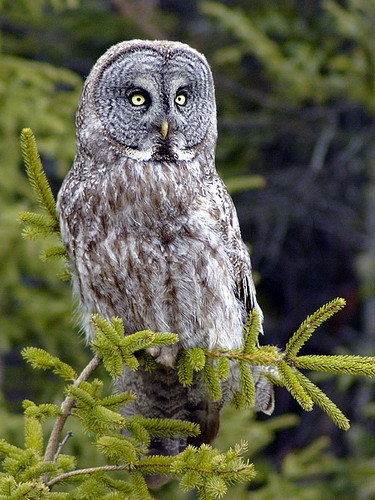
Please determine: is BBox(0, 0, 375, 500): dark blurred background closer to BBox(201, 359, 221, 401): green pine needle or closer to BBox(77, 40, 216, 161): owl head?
BBox(77, 40, 216, 161): owl head

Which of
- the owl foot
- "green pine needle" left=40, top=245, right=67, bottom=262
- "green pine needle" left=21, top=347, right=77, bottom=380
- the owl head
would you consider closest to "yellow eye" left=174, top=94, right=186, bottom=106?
the owl head

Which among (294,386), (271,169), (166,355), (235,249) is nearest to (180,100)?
(235,249)

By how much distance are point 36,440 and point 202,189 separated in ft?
4.26

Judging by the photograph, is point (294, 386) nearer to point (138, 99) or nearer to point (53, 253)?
point (53, 253)

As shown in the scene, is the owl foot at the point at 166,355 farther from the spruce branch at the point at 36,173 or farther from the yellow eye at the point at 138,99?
the yellow eye at the point at 138,99

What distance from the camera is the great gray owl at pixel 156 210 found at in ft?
10.6

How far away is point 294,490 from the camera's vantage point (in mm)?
6324

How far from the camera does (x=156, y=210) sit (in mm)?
3260

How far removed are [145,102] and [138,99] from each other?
35 millimetres

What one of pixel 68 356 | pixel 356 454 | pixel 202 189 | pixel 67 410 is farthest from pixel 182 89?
pixel 356 454

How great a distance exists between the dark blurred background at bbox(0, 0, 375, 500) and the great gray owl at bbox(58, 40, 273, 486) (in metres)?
1.21

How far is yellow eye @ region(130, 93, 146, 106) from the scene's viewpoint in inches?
135

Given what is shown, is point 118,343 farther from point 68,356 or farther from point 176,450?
point 68,356

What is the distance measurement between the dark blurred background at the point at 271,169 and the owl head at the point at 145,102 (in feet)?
3.94
